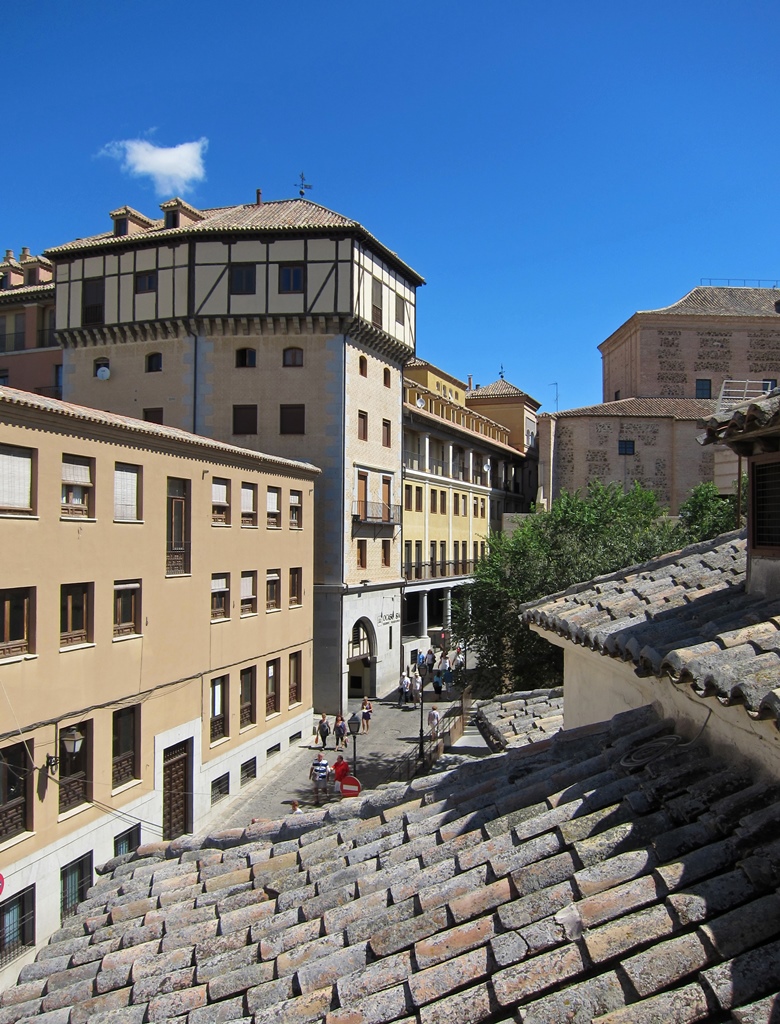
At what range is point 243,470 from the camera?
79.4ft

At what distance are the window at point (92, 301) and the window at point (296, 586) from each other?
1343 centimetres

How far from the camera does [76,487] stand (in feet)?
54.2

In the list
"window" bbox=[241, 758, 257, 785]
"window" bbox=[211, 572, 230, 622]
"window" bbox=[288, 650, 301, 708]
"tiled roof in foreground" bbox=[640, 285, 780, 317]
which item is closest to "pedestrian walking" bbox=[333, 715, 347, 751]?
"window" bbox=[288, 650, 301, 708]

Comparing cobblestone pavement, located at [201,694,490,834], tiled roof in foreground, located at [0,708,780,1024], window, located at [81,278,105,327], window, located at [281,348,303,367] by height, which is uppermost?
window, located at [81,278,105,327]

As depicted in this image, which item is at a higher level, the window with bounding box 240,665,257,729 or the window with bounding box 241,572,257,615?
the window with bounding box 241,572,257,615

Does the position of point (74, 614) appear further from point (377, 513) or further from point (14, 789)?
point (377, 513)

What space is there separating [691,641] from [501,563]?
22.5 m

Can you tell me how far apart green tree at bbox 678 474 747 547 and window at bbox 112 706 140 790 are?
63.0 feet

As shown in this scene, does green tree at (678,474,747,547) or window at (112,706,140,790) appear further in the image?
green tree at (678,474,747,547)

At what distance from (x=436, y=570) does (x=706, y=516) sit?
46.0 feet

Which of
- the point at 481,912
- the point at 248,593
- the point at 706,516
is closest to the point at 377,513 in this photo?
the point at 248,593

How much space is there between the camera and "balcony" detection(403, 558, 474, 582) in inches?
1577

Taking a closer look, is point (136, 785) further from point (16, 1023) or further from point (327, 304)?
point (327, 304)

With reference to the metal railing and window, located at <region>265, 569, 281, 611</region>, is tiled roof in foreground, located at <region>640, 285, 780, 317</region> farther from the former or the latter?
the metal railing
